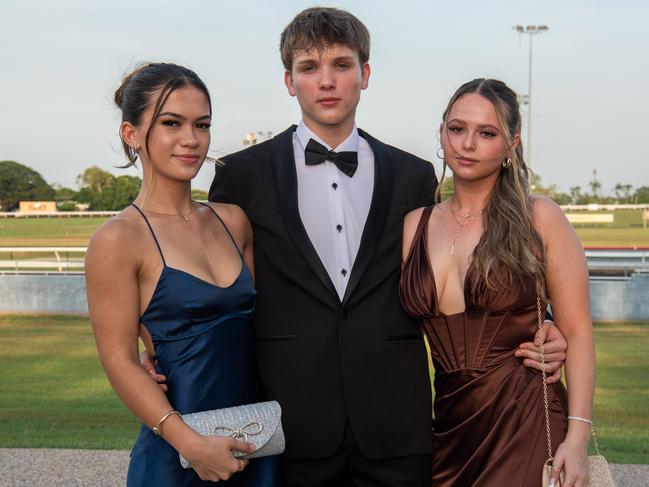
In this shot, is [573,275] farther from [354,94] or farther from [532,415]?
[354,94]

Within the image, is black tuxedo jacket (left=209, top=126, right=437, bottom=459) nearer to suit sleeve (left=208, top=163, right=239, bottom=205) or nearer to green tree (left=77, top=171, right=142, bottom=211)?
suit sleeve (left=208, top=163, right=239, bottom=205)

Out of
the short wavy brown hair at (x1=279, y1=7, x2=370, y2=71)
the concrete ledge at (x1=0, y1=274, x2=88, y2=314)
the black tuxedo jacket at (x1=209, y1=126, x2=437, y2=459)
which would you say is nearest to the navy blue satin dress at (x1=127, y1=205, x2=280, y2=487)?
the black tuxedo jacket at (x1=209, y1=126, x2=437, y2=459)

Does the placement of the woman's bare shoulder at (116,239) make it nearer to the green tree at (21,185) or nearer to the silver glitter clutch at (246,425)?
the silver glitter clutch at (246,425)

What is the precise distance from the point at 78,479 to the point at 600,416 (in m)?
6.20

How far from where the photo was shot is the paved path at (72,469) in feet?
17.6

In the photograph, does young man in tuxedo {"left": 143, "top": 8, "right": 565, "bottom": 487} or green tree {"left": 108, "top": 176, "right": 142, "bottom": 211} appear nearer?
young man in tuxedo {"left": 143, "top": 8, "right": 565, "bottom": 487}

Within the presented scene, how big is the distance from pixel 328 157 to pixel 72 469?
136 inches

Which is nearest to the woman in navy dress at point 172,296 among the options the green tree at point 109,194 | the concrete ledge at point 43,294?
the concrete ledge at point 43,294

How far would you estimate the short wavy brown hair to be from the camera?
130 inches

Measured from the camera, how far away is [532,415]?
9.84 feet

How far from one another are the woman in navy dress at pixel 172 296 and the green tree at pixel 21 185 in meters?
57.1

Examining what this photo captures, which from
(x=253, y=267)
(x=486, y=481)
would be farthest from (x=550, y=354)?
(x=253, y=267)

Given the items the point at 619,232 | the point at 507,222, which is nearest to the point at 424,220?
the point at 507,222

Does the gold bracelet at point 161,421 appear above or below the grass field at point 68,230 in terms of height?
below
